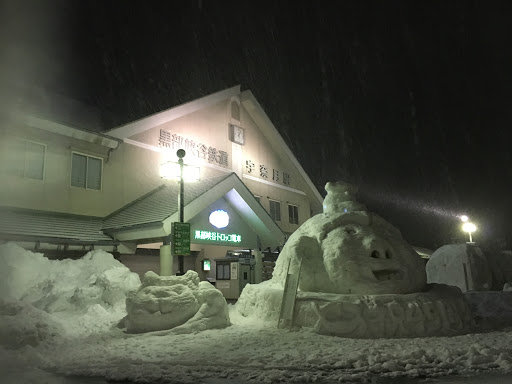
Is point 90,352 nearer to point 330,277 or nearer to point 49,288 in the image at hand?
point 49,288

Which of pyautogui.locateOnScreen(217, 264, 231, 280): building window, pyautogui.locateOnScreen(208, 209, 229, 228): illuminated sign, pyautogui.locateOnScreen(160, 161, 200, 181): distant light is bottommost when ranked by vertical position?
pyautogui.locateOnScreen(217, 264, 231, 280): building window

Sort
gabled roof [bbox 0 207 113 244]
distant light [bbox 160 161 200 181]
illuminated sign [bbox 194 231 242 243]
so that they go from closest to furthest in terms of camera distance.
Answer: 1. gabled roof [bbox 0 207 113 244]
2. distant light [bbox 160 161 200 181]
3. illuminated sign [bbox 194 231 242 243]

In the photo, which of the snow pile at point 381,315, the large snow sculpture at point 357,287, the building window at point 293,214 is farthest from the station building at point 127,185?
the snow pile at point 381,315

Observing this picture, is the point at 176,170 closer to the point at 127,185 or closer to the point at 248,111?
the point at 127,185

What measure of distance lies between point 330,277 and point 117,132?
11064 mm

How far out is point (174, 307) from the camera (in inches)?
340

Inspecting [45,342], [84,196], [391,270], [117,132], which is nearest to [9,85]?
[117,132]

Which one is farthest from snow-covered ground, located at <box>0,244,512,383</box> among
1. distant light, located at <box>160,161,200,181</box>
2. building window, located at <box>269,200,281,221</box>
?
building window, located at <box>269,200,281,221</box>

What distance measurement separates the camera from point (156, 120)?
56.9 ft

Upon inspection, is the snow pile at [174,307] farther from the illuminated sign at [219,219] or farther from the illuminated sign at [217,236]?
the illuminated sign at [219,219]

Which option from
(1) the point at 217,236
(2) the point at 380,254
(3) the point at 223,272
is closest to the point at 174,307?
(2) the point at 380,254

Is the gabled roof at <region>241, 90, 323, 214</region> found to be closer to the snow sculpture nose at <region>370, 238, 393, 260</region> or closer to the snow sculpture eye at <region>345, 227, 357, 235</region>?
the snow sculpture eye at <region>345, 227, 357, 235</region>

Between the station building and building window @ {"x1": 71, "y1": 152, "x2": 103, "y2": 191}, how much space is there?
0.04m

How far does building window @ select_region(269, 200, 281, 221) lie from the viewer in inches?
919
